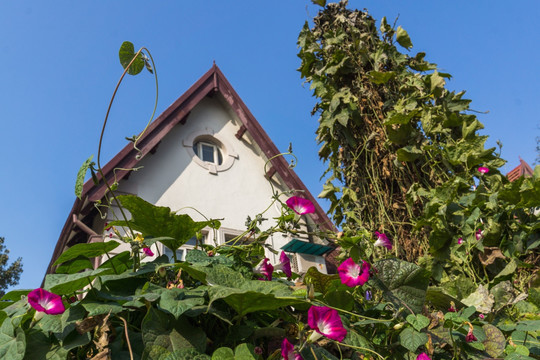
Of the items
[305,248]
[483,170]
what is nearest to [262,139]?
[305,248]

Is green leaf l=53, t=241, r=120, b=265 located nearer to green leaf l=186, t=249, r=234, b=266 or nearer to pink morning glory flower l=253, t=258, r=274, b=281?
green leaf l=186, t=249, r=234, b=266

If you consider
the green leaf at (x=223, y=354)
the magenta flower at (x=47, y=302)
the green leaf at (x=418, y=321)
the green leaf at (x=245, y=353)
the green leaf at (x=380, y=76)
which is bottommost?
the green leaf at (x=418, y=321)

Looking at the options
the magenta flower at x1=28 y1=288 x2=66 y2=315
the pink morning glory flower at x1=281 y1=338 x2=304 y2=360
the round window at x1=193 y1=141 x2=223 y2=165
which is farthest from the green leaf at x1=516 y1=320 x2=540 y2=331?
the round window at x1=193 y1=141 x2=223 y2=165

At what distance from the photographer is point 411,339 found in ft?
3.81

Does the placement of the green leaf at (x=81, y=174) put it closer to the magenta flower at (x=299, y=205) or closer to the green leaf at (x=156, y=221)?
the green leaf at (x=156, y=221)

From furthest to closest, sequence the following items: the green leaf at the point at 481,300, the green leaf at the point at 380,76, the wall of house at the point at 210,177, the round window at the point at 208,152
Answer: the round window at the point at 208,152, the wall of house at the point at 210,177, the green leaf at the point at 380,76, the green leaf at the point at 481,300

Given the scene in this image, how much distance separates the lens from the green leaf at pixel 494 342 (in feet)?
4.31

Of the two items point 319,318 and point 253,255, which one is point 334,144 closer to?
point 253,255

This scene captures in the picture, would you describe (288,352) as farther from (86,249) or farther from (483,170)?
(483,170)

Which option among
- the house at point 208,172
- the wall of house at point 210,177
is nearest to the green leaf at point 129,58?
the house at point 208,172

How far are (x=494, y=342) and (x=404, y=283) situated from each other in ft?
1.14

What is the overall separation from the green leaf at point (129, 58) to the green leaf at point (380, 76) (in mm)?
2087

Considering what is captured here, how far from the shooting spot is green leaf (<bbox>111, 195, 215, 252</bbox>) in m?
1.18

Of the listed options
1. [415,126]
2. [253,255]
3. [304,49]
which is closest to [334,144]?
[415,126]
